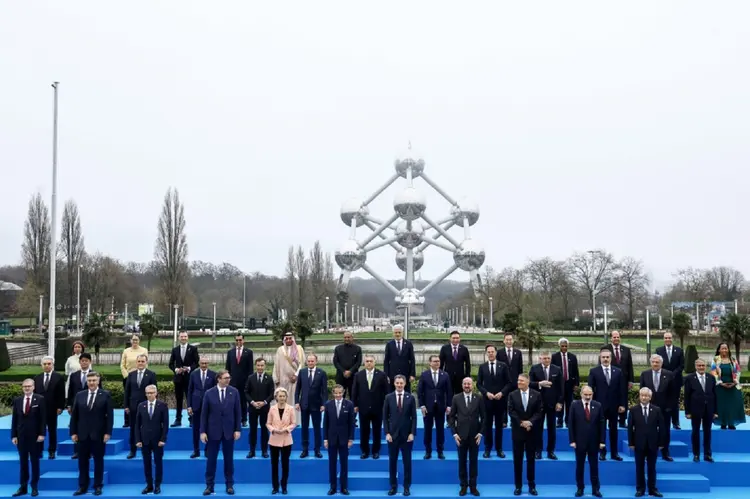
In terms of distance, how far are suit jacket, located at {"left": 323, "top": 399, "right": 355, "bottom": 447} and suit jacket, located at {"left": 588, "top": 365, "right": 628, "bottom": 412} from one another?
3656 millimetres

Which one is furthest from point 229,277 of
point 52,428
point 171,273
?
point 52,428

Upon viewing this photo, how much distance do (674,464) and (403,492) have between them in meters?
3.99

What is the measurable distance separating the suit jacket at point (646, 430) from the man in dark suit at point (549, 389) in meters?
1.28

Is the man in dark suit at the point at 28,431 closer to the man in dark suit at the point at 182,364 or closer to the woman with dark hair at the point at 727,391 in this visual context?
the man in dark suit at the point at 182,364

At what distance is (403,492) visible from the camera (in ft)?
32.1

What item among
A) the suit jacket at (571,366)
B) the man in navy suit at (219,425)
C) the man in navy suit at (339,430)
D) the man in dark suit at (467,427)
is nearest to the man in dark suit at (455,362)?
the suit jacket at (571,366)

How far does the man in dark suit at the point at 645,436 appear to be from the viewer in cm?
938

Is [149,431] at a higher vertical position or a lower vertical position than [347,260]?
lower

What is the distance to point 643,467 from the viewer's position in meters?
9.56

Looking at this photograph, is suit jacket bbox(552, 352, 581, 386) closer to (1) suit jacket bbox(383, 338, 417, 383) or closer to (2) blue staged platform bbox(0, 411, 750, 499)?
(2) blue staged platform bbox(0, 411, 750, 499)

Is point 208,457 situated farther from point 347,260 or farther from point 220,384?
point 347,260

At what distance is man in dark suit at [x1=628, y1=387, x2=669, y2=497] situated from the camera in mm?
9375

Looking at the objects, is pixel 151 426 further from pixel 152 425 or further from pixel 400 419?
pixel 400 419

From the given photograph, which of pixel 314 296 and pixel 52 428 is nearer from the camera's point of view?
pixel 52 428
